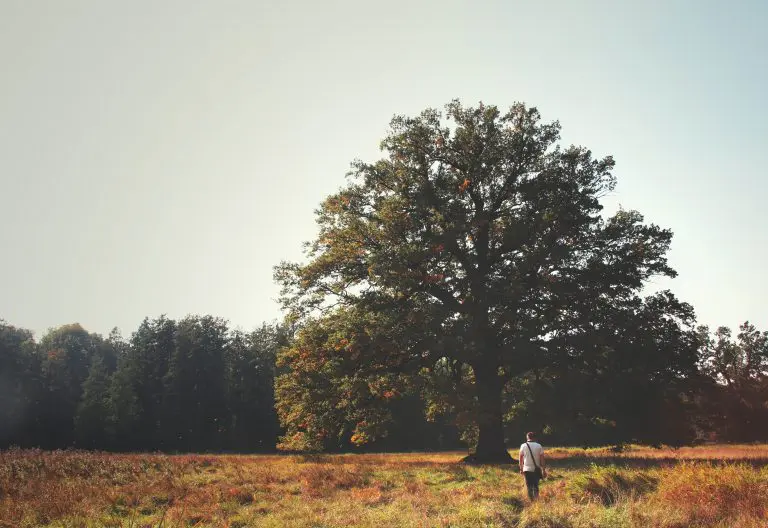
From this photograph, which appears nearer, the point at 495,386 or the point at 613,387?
the point at 613,387

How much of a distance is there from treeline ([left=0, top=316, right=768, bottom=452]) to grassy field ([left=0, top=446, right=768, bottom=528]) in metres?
43.9

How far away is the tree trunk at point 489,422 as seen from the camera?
73.7ft

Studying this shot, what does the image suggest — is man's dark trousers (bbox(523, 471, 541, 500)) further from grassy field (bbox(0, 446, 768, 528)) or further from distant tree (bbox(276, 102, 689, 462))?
distant tree (bbox(276, 102, 689, 462))

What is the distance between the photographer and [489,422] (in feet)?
73.6

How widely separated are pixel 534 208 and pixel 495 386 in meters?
9.37

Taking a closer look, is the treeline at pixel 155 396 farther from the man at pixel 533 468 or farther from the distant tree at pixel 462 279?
the man at pixel 533 468

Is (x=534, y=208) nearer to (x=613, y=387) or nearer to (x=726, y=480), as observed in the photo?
(x=613, y=387)

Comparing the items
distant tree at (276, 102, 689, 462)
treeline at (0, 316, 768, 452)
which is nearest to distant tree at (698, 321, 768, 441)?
treeline at (0, 316, 768, 452)

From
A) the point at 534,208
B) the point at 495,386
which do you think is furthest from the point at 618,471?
the point at 534,208

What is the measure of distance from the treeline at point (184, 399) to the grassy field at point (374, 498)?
4393 cm

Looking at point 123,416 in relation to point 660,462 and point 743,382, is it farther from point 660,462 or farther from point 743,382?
point 743,382

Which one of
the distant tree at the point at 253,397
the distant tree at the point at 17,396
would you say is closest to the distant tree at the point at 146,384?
the distant tree at the point at 253,397

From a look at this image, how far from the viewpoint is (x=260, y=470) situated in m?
18.6

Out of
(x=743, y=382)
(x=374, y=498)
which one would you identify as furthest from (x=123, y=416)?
(x=743, y=382)
